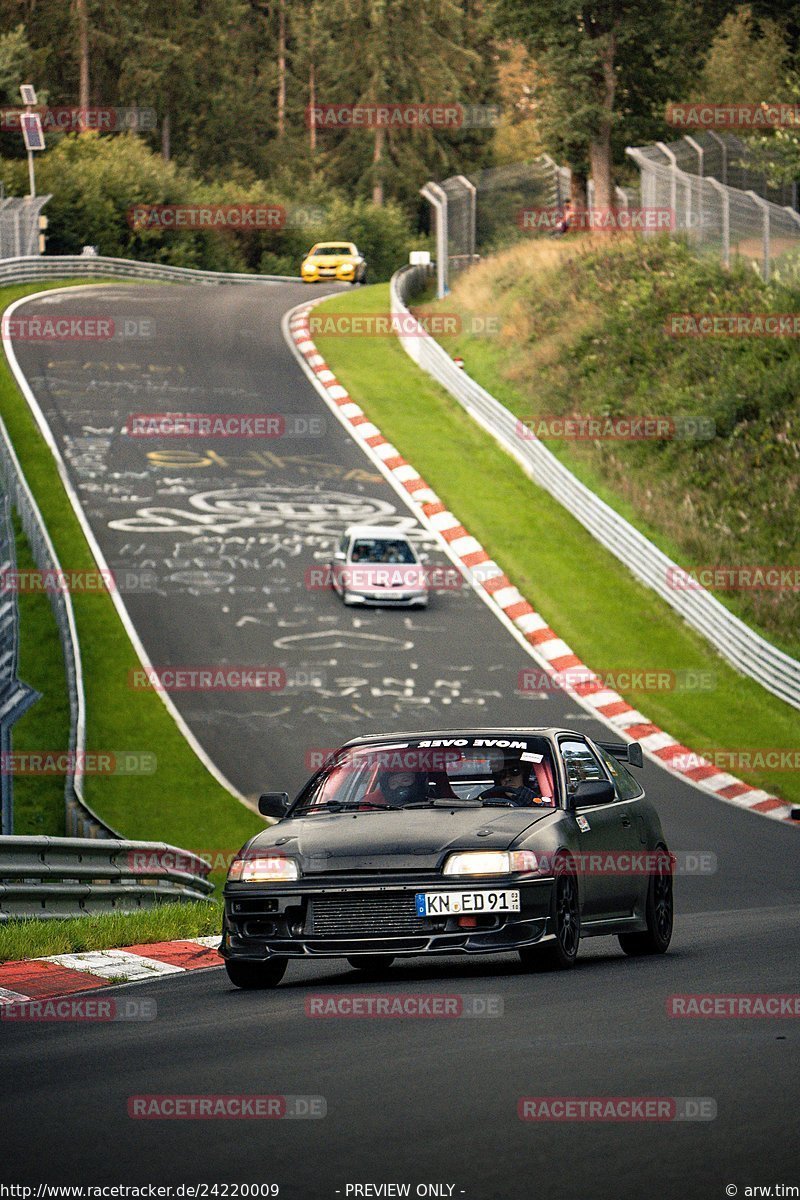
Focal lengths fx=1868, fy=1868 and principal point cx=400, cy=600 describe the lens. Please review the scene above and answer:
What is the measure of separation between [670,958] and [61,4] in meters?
89.8

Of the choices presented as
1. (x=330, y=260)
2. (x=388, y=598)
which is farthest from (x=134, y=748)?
(x=330, y=260)

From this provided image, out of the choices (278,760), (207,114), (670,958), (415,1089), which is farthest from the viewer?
(207,114)

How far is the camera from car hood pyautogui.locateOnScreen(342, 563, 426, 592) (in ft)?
96.2

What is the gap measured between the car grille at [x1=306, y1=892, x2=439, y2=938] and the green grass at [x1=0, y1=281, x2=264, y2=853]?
34.9 ft

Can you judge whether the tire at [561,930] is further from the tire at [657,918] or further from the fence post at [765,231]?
the fence post at [765,231]

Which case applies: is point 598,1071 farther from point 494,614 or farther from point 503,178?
point 503,178

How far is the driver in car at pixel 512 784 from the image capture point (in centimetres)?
1018

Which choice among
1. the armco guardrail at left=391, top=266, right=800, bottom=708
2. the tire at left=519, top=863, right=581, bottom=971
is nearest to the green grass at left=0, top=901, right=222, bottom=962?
the tire at left=519, top=863, right=581, bottom=971

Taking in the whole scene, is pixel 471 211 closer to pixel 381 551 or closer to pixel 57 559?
pixel 381 551

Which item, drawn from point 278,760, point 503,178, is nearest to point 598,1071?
point 278,760

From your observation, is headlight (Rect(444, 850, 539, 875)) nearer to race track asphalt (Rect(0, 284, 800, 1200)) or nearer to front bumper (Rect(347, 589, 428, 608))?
race track asphalt (Rect(0, 284, 800, 1200))

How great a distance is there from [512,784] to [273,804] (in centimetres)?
132

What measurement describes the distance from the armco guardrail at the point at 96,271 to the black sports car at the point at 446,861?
44664mm

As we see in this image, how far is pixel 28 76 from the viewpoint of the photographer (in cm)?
9150
